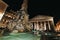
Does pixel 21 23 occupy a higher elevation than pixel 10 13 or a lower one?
lower

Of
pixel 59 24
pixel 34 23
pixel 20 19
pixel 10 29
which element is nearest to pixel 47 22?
pixel 34 23

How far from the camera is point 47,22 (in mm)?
19469

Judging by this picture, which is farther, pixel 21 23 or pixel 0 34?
pixel 21 23

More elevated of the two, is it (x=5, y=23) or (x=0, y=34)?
(x=5, y=23)

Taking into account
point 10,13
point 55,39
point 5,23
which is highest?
point 10,13

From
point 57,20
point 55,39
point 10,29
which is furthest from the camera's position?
point 57,20

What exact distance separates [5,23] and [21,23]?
5.52 ft

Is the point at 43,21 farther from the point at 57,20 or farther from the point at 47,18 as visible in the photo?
the point at 57,20

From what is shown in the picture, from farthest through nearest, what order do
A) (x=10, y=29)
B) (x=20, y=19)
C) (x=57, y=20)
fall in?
(x=57, y=20) < (x=20, y=19) < (x=10, y=29)

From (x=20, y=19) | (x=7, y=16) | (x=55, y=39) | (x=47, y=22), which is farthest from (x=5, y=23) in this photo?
(x=47, y=22)

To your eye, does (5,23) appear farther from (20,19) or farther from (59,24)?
(59,24)

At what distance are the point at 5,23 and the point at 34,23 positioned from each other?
21.3 feet

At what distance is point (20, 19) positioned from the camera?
51.2ft

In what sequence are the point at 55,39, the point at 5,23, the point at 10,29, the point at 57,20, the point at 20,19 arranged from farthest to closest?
the point at 57,20
the point at 20,19
the point at 5,23
the point at 10,29
the point at 55,39
